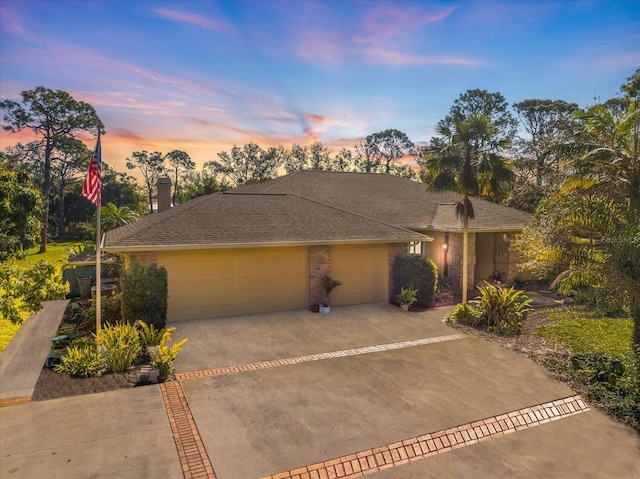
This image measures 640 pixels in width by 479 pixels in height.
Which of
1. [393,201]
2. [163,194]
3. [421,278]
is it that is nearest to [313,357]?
[421,278]

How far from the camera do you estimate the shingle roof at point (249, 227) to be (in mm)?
11844

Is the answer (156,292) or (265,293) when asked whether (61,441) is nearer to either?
(156,292)

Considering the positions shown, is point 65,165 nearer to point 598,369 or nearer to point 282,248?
point 282,248

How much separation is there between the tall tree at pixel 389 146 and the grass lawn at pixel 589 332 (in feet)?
159

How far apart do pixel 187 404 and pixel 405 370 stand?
459 cm

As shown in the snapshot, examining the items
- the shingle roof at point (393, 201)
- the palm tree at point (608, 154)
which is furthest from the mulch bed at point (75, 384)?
the shingle roof at point (393, 201)

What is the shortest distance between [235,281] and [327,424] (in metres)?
7.17

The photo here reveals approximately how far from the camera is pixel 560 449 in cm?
600

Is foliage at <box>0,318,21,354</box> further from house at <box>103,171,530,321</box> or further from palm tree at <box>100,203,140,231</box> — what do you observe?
palm tree at <box>100,203,140,231</box>

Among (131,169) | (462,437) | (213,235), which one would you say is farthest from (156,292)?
(131,169)

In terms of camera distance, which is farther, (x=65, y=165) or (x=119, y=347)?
(x=65, y=165)

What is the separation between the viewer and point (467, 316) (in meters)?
12.4

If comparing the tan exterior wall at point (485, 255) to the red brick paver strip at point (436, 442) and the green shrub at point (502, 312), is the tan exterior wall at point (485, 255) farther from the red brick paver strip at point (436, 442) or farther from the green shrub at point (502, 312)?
the red brick paver strip at point (436, 442)

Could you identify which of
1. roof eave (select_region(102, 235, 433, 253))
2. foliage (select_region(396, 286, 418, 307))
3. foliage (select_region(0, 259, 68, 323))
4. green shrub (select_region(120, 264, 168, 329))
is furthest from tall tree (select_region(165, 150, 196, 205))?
foliage (select_region(396, 286, 418, 307))
